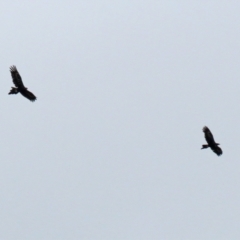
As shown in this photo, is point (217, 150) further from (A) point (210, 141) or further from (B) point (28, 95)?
(B) point (28, 95)

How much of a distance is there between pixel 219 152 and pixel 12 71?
18256 mm

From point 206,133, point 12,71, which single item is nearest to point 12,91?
point 12,71

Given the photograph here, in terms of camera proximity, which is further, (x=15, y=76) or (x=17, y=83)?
(x=17, y=83)

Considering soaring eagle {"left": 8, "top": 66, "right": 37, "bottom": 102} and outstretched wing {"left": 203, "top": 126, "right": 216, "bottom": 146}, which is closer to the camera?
soaring eagle {"left": 8, "top": 66, "right": 37, "bottom": 102}

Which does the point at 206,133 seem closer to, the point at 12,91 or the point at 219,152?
the point at 219,152

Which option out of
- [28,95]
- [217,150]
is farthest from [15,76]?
[217,150]

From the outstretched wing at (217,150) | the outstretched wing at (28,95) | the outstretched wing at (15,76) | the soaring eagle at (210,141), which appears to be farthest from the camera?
the outstretched wing at (217,150)

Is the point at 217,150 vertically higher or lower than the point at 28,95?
lower

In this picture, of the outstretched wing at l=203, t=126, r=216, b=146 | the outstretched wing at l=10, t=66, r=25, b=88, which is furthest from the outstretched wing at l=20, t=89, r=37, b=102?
the outstretched wing at l=203, t=126, r=216, b=146

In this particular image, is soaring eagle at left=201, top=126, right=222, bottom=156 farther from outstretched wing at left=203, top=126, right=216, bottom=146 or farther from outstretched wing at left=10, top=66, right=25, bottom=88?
outstretched wing at left=10, top=66, right=25, bottom=88

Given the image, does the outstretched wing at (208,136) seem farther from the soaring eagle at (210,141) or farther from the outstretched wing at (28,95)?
the outstretched wing at (28,95)

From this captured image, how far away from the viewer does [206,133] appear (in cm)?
7294

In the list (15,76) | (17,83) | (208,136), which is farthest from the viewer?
(208,136)

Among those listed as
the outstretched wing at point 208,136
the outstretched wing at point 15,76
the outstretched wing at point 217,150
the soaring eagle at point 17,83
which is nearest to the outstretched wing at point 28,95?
the soaring eagle at point 17,83
